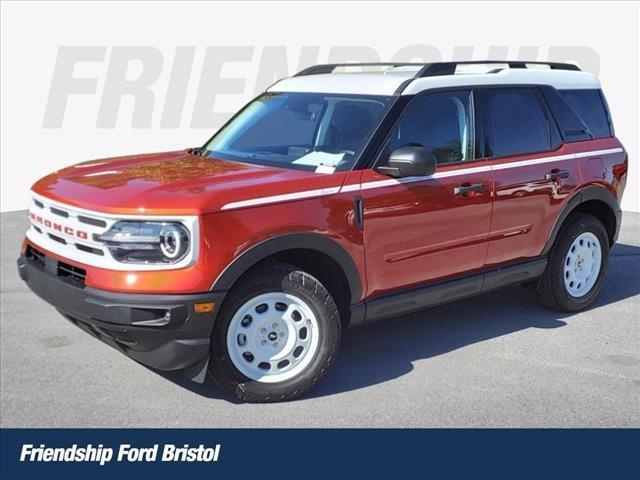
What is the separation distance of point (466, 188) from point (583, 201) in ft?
4.44

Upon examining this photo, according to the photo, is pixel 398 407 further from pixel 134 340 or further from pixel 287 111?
pixel 287 111

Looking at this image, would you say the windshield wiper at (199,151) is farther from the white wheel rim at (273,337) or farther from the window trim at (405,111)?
the white wheel rim at (273,337)

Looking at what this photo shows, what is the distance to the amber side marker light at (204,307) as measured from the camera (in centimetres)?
410

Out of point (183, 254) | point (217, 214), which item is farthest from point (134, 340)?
point (217, 214)

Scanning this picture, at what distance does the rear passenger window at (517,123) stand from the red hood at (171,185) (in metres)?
1.45

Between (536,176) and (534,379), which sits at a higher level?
(536,176)

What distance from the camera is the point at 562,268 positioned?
239 inches

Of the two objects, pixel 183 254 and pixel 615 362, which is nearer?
pixel 183 254

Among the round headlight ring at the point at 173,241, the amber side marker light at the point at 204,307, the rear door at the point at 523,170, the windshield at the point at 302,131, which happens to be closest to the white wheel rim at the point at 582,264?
the rear door at the point at 523,170

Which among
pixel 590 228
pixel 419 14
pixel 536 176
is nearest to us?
pixel 536 176

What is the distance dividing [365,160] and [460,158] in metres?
0.81

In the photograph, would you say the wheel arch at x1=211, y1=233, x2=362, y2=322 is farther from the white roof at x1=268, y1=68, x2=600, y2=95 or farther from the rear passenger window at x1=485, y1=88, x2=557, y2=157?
the rear passenger window at x1=485, y1=88, x2=557, y2=157

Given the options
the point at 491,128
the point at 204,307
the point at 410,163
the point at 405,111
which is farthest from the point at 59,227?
the point at 491,128

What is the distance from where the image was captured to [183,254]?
4078 millimetres
